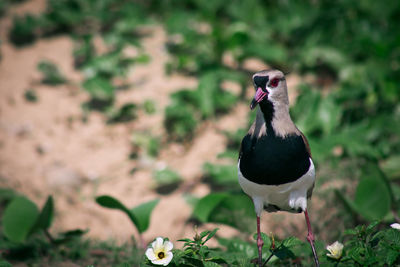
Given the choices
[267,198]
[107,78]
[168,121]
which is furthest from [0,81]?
[267,198]

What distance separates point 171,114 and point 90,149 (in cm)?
91

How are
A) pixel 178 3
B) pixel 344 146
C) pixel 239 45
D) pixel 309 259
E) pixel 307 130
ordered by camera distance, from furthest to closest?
pixel 178 3 < pixel 239 45 < pixel 307 130 < pixel 344 146 < pixel 309 259

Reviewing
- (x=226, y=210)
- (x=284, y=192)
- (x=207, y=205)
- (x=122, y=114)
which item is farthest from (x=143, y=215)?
(x=122, y=114)

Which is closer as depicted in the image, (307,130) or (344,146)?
(344,146)

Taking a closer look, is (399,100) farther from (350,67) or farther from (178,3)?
(178,3)

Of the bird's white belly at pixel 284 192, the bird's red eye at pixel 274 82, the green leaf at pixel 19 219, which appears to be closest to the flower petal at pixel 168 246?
the bird's white belly at pixel 284 192

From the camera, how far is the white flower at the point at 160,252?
189 cm

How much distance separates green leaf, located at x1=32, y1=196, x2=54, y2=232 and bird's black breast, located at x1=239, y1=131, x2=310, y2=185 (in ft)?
4.44

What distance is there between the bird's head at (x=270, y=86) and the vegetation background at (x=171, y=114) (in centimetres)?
116

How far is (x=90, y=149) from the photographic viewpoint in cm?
452

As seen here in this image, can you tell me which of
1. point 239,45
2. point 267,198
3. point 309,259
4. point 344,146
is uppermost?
point 239,45

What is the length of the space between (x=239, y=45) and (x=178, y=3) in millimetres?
1304

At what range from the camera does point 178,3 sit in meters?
5.55

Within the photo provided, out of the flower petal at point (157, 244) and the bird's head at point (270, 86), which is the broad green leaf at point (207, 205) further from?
the bird's head at point (270, 86)
